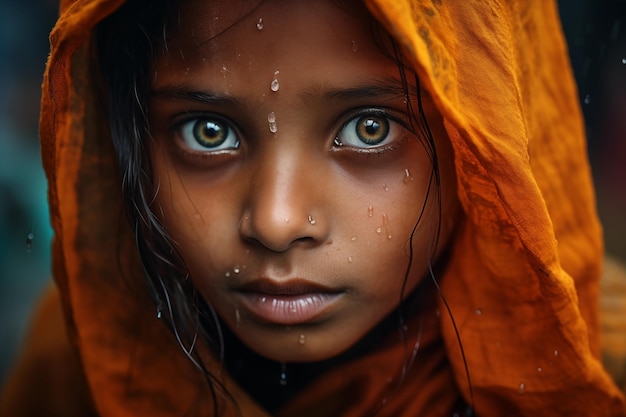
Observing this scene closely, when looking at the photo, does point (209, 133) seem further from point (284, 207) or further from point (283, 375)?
point (283, 375)

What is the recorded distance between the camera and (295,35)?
2.09 ft

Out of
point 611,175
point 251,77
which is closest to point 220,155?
point 251,77

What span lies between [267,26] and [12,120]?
146 centimetres

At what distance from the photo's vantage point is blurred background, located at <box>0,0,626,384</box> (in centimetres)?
172

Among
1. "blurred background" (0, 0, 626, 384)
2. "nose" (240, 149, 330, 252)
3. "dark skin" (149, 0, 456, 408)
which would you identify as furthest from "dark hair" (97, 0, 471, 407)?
"blurred background" (0, 0, 626, 384)

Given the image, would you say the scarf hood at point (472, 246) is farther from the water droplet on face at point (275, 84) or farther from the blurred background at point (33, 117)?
the blurred background at point (33, 117)

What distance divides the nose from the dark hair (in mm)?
114

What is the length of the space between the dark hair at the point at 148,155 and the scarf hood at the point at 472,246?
0.10ft

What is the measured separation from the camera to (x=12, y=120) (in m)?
1.87

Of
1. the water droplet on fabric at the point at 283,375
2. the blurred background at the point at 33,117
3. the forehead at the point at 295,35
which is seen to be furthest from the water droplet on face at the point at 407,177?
the blurred background at the point at 33,117

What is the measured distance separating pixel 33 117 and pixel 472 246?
153cm

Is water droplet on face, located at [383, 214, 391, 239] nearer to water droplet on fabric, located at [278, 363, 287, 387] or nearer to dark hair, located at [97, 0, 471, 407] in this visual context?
dark hair, located at [97, 0, 471, 407]

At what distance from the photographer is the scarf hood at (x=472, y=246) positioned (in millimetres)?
628

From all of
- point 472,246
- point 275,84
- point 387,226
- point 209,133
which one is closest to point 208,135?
point 209,133
